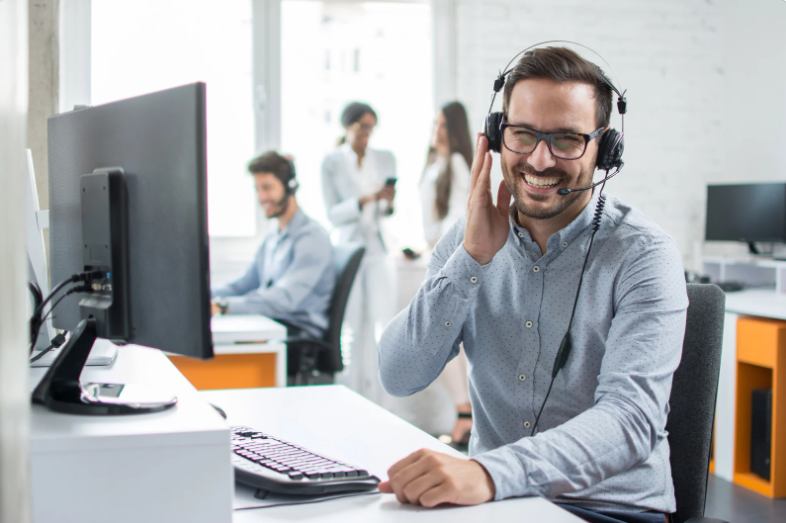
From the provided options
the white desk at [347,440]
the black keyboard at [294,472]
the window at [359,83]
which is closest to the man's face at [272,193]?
the window at [359,83]

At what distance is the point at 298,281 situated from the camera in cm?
313

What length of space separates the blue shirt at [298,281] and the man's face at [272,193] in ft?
0.28

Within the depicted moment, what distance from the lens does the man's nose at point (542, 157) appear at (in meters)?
1.32

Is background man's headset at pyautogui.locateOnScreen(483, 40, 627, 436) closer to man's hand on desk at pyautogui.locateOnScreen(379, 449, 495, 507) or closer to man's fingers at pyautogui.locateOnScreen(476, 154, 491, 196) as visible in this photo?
man's fingers at pyautogui.locateOnScreen(476, 154, 491, 196)

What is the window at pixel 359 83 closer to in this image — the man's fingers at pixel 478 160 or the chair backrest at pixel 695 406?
the man's fingers at pixel 478 160

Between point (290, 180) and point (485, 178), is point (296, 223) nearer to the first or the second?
point (290, 180)

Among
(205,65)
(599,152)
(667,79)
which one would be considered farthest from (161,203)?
(667,79)

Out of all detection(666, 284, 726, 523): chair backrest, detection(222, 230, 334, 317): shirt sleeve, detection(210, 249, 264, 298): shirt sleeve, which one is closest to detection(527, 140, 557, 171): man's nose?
detection(666, 284, 726, 523): chair backrest

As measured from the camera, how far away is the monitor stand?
0.81 meters

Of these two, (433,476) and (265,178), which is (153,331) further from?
(265,178)

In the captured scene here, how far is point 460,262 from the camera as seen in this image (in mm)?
1285

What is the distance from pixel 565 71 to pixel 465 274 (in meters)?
0.41

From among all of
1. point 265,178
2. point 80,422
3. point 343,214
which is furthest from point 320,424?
point 343,214

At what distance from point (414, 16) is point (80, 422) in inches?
156
